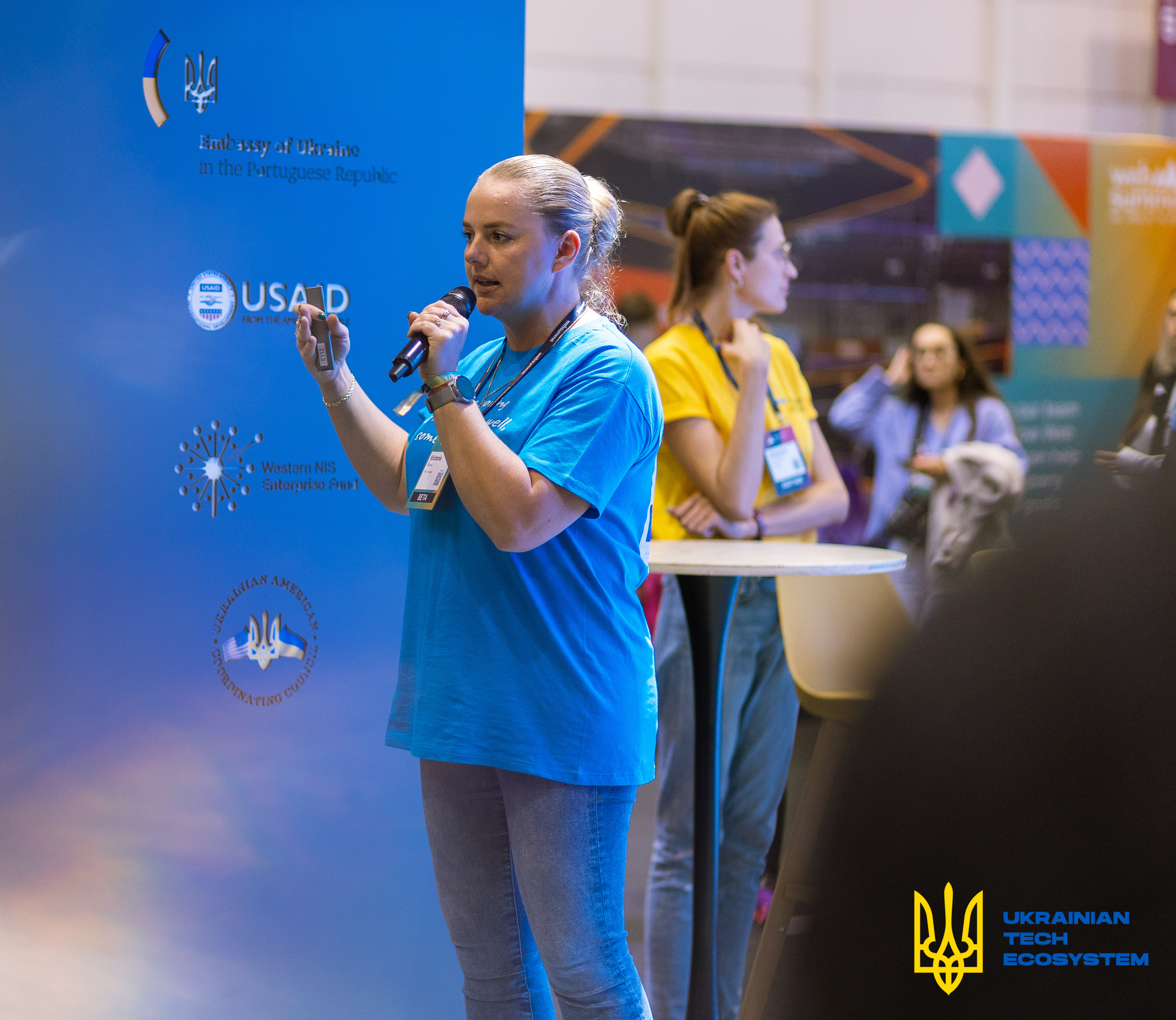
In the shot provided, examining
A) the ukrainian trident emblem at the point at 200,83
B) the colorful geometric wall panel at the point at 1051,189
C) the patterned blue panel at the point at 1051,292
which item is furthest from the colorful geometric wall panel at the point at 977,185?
the ukrainian trident emblem at the point at 200,83

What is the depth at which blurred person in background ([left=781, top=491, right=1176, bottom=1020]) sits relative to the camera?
445mm

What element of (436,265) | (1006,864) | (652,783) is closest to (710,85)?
(652,783)

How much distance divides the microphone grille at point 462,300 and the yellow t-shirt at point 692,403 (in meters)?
0.81

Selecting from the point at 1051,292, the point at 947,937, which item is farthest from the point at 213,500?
the point at 1051,292

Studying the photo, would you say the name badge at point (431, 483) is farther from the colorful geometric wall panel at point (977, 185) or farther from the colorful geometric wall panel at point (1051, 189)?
the colorful geometric wall panel at point (1051, 189)

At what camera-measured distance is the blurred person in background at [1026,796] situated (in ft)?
1.46

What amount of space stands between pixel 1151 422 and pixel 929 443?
3.16 metres

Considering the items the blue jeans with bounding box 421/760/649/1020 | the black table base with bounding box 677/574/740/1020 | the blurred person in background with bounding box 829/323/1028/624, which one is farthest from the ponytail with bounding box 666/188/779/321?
the blurred person in background with bounding box 829/323/1028/624

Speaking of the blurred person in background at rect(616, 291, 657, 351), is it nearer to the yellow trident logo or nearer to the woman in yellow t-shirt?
the woman in yellow t-shirt

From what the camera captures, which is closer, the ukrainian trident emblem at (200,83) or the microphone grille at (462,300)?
the microphone grille at (462,300)

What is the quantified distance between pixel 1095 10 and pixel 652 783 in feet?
19.3

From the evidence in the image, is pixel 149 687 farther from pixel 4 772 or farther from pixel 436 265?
pixel 436 265

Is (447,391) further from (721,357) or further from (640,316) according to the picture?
(640,316)

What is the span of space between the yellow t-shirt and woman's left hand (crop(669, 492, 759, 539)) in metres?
0.04
